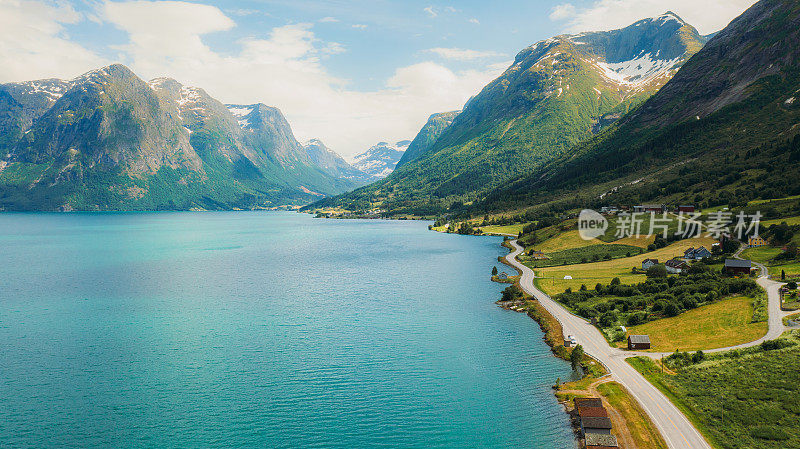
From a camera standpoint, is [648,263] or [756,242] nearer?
[648,263]

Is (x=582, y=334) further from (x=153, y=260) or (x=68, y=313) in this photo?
(x=153, y=260)

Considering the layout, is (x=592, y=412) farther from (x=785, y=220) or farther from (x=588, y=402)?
(x=785, y=220)

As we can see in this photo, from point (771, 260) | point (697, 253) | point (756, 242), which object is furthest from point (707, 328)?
point (756, 242)

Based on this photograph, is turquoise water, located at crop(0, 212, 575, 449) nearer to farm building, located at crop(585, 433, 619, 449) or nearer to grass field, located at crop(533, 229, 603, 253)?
farm building, located at crop(585, 433, 619, 449)

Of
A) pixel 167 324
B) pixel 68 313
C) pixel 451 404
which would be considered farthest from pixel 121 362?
pixel 451 404

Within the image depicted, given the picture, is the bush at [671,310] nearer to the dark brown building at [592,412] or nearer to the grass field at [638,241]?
the dark brown building at [592,412]
